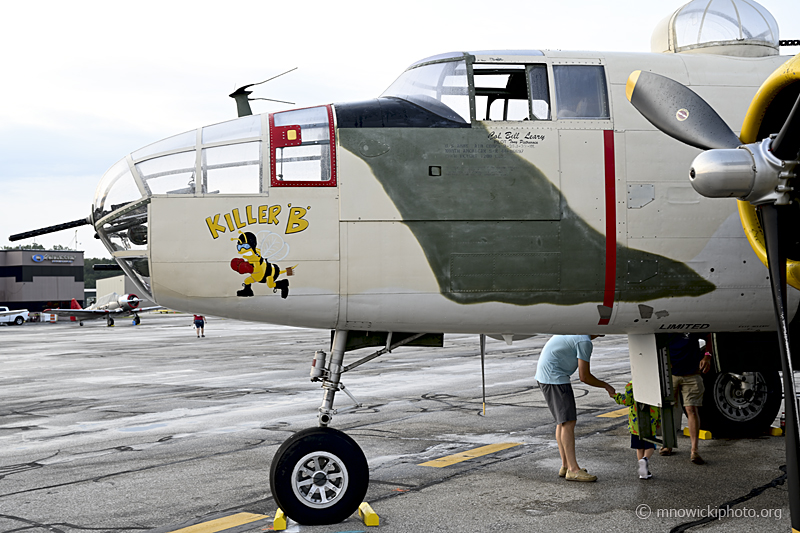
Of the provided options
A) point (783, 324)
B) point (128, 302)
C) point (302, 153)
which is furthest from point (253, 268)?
point (128, 302)

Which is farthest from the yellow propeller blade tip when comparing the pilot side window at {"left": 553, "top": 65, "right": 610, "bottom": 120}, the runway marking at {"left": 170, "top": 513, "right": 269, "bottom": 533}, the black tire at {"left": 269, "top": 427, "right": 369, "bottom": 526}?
the runway marking at {"left": 170, "top": 513, "right": 269, "bottom": 533}

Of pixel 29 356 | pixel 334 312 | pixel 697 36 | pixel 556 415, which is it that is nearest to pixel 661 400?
pixel 556 415

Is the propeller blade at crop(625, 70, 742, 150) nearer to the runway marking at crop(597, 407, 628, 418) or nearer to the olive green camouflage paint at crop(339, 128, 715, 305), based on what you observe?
the olive green camouflage paint at crop(339, 128, 715, 305)

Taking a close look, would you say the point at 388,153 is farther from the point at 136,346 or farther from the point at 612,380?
the point at 136,346

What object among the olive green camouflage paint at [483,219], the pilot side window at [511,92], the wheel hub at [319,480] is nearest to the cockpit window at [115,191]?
the olive green camouflage paint at [483,219]

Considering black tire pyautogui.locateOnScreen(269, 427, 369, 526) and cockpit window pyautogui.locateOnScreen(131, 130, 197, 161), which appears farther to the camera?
cockpit window pyautogui.locateOnScreen(131, 130, 197, 161)

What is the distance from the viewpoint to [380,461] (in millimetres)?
8555

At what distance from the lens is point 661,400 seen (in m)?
6.75

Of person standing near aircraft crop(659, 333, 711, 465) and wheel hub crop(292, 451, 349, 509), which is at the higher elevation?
person standing near aircraft crop(659, 333, 711, 465)

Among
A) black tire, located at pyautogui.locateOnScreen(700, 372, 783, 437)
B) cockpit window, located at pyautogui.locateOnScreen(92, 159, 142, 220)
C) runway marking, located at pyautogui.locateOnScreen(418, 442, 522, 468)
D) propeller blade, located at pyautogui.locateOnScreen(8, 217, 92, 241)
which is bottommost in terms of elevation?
runway marking, located at pyautogui.locateOnScreen(418, 442, 522, 468)

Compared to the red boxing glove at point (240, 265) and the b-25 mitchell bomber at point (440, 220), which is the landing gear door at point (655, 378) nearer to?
the b-25 mitchell bomber at point (440, 220)

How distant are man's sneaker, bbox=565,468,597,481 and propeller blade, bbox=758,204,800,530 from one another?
2.90m

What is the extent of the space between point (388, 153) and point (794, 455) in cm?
380

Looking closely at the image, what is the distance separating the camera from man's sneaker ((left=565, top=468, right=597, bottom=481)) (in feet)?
24.5
